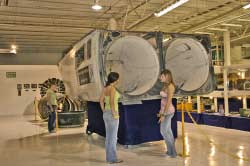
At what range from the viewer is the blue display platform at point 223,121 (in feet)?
27.0

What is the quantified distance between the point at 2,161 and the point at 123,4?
6024mm

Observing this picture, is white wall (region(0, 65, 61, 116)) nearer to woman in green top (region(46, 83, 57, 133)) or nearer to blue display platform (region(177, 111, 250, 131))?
woman in green top (region(46, 83, 57, 133))

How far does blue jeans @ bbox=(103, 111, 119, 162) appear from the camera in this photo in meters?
4.91

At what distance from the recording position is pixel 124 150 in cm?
607

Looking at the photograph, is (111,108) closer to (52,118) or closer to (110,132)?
(110,132)

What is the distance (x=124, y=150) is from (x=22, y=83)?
12.4 meters

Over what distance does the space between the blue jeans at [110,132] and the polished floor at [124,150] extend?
0.61 feet

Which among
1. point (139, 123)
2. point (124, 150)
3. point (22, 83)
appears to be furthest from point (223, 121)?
point (22, 83)

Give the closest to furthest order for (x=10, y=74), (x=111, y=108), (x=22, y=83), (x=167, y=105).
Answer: (x=111, y=108), (x=167, y=105), (x=10, y=74), (x=22, y=83)

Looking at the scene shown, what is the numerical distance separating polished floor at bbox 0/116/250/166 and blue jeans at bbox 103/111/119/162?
0.61ft

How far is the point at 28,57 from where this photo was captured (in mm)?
18438

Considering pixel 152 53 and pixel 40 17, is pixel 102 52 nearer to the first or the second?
pixel 152 53

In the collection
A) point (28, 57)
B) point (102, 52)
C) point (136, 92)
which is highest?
point (28, 57)

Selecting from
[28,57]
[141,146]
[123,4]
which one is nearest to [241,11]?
[123,4]
